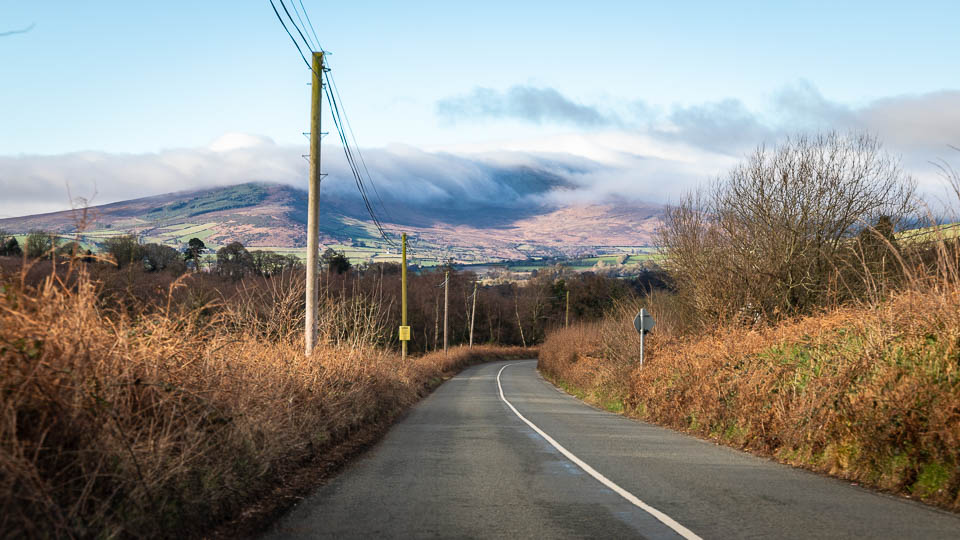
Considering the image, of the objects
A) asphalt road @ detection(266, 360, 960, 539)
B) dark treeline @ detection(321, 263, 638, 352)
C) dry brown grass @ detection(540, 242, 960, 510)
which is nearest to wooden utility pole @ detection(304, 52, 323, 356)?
asphalt road @ detection(266, 360, 960, 539)

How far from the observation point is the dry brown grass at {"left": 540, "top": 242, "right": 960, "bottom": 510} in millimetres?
9203

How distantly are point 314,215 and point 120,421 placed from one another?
35.1ft

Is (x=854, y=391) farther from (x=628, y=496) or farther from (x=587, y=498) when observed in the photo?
(x=587, y=498)

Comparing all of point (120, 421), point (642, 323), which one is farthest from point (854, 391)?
point (642, 323)

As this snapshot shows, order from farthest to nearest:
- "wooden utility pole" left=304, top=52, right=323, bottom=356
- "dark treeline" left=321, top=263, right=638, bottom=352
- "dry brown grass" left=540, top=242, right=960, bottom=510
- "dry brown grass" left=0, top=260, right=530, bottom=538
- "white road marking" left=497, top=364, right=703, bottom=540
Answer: "dark treeline" left=321, top=263, right=638, bottom=352
"wooden utility pole" left=304, top=52, right=323, bottom=356
"dry brown grass" left=540, top=242, right=960, bottom=510
"white road marking" left=497, top=364, right=703, bottom=540
"dry brown grass" left=0, top=260, right=530, bottom=538

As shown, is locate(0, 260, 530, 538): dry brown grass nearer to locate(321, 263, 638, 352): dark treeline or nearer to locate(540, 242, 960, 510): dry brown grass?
locate(540, 242, 960, 510): dry brown grass

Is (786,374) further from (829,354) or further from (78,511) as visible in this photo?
(78,511)

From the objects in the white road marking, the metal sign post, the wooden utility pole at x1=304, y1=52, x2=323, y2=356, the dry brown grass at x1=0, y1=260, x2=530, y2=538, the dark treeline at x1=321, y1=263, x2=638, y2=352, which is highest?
the wooden utility pole at x1=304, y1=52, x2=323, y2=356

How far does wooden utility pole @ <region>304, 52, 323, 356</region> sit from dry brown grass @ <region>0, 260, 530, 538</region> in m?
5.67

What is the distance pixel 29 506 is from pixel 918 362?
394 inches

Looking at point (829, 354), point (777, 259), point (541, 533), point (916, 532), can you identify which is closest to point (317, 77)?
point (829, 354)

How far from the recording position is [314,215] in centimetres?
1672

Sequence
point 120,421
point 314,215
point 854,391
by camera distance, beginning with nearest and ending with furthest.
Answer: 1. point 120,421
2. point 854,391
3. point 314,215

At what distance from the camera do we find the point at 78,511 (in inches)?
213
